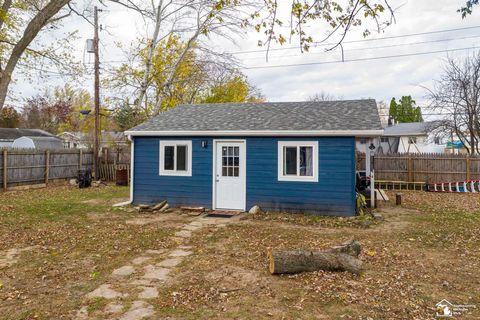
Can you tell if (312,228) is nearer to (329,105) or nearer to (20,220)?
(329,105)

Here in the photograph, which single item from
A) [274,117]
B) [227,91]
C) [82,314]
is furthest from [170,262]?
[227,91]

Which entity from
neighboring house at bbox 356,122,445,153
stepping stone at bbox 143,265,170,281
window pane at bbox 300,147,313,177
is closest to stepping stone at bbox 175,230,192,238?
stepping stone at bbox 143,265,170,281

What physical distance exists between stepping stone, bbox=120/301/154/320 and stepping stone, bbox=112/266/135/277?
41.6 inches

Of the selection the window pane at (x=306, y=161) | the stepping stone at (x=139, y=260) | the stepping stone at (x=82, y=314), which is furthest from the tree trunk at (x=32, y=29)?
the window pane at (x=306, y=161)

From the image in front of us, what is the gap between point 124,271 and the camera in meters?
5.04

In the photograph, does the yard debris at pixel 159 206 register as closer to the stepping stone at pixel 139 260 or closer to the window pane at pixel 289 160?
the window pane at pixel 289 160

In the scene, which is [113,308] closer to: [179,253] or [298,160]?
[179,253]

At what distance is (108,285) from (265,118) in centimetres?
739

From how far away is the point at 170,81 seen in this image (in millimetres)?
20375

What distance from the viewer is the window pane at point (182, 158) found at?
10.5 metres

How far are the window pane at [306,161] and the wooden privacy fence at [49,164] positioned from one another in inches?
405

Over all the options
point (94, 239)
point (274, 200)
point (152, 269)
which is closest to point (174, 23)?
point (274, 200)

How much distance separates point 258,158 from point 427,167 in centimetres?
1025

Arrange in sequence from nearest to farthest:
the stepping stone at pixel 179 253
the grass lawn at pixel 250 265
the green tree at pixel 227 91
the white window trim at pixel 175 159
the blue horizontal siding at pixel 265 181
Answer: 1. the grass lawn at pixel 250 265
2. the stepping stone at pixel 179 253
3. the blue horizontal siding at pixel 265 181
4. the white window trim at pixel 175 159
5. the green tree at pixel 227 91
